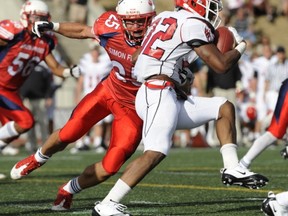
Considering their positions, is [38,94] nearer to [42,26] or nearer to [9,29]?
[9,29]

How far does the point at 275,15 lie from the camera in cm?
2123

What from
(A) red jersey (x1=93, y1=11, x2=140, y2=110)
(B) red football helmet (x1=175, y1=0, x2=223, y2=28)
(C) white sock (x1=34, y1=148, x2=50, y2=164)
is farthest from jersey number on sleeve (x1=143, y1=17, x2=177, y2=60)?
(C) white sock (x1=34, y1=148, x2=50, y2=164)

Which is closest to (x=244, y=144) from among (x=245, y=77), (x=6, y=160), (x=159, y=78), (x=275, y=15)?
(x=245, y=77)

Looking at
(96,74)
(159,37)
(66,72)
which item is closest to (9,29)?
(66,72)

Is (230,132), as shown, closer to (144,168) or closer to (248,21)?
(144,168)

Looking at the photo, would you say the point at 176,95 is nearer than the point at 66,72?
Yes

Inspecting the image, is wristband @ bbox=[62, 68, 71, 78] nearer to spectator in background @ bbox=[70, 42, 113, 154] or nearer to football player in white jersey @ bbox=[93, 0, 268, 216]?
football player in white jersey @ bbox=[93, 0, 268, 216]

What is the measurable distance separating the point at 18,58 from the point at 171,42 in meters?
3.29

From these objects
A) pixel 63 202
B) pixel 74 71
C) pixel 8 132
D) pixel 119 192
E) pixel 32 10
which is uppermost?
pixel 32 10

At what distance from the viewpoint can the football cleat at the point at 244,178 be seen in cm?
510

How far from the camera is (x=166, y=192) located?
22.5 feet

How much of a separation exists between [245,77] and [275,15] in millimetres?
6387

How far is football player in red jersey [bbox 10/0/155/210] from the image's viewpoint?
226 inches

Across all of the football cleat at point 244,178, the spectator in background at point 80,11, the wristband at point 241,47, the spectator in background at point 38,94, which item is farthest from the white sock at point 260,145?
the spectator in background at point 80,11
